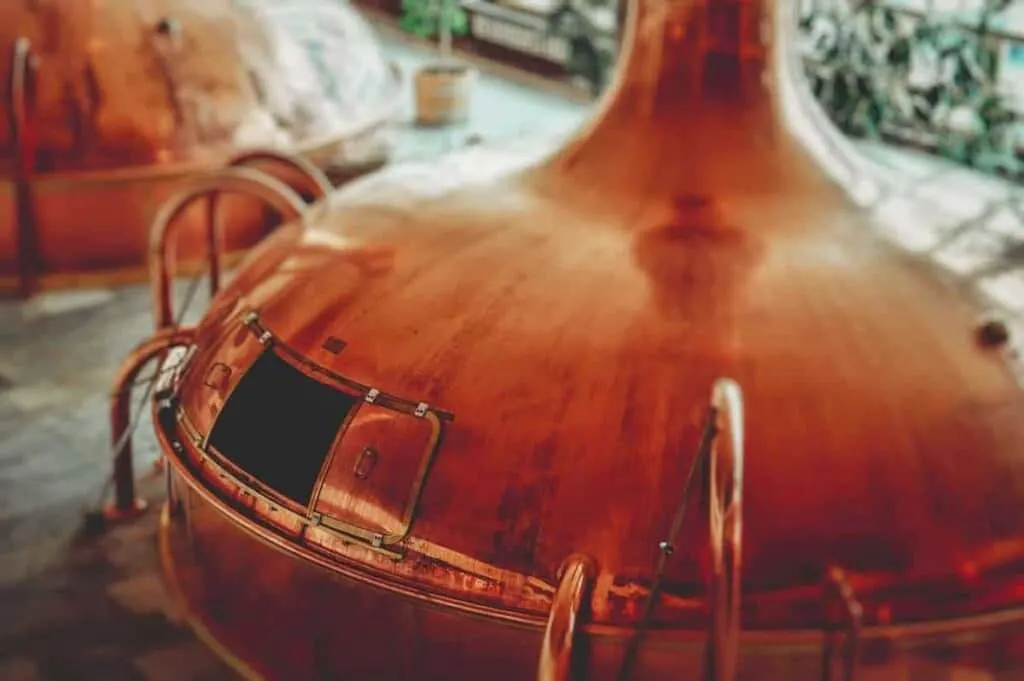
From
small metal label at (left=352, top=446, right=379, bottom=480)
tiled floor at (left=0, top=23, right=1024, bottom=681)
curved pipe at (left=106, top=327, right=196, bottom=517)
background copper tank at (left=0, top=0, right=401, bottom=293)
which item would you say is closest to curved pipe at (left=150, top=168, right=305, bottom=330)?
curved pipe at (left=106, top=327, right=196, bottom=517)

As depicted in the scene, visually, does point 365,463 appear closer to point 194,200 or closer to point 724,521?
point 724,521

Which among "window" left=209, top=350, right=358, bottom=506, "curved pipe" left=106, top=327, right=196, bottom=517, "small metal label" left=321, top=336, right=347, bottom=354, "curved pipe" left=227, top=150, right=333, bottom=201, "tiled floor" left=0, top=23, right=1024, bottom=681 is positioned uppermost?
"curved pipe" left=227, top=150, right=333, bottom=201

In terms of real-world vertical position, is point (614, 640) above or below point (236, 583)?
above

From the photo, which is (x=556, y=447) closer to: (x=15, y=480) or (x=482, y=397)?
(x=482, y=397)

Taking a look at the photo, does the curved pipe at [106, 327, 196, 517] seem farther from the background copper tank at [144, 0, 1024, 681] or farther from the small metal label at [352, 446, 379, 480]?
the small metal label at [352, 446, 379, 480]

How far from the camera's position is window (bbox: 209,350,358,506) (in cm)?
246

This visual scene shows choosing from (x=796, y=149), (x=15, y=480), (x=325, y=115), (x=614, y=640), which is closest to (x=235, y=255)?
(x=325, y=115)

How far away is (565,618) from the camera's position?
210cm

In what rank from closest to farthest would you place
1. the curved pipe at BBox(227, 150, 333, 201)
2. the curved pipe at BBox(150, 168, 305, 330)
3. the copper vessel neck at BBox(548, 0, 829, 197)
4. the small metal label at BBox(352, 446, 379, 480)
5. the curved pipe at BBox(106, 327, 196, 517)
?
the small metal label at BBox(352, 446, 379, 480) → the copper vessel neck at BBox(548, 0, 829, 197) → the curved pipe at BBox(106, 327, 196, 517) → the curved pipe at BBox(150, 168, 305, 330) → the curved pipe at BBox(227, 150, 333, 201)

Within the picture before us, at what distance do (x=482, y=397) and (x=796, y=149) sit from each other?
90cm

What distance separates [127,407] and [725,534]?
2.16 metres

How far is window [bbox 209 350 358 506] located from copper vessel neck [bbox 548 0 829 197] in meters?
0.74

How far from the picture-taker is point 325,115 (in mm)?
6438

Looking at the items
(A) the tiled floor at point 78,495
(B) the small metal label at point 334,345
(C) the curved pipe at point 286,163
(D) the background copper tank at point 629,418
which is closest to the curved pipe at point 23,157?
(A) the tiled floor at point 78,495
